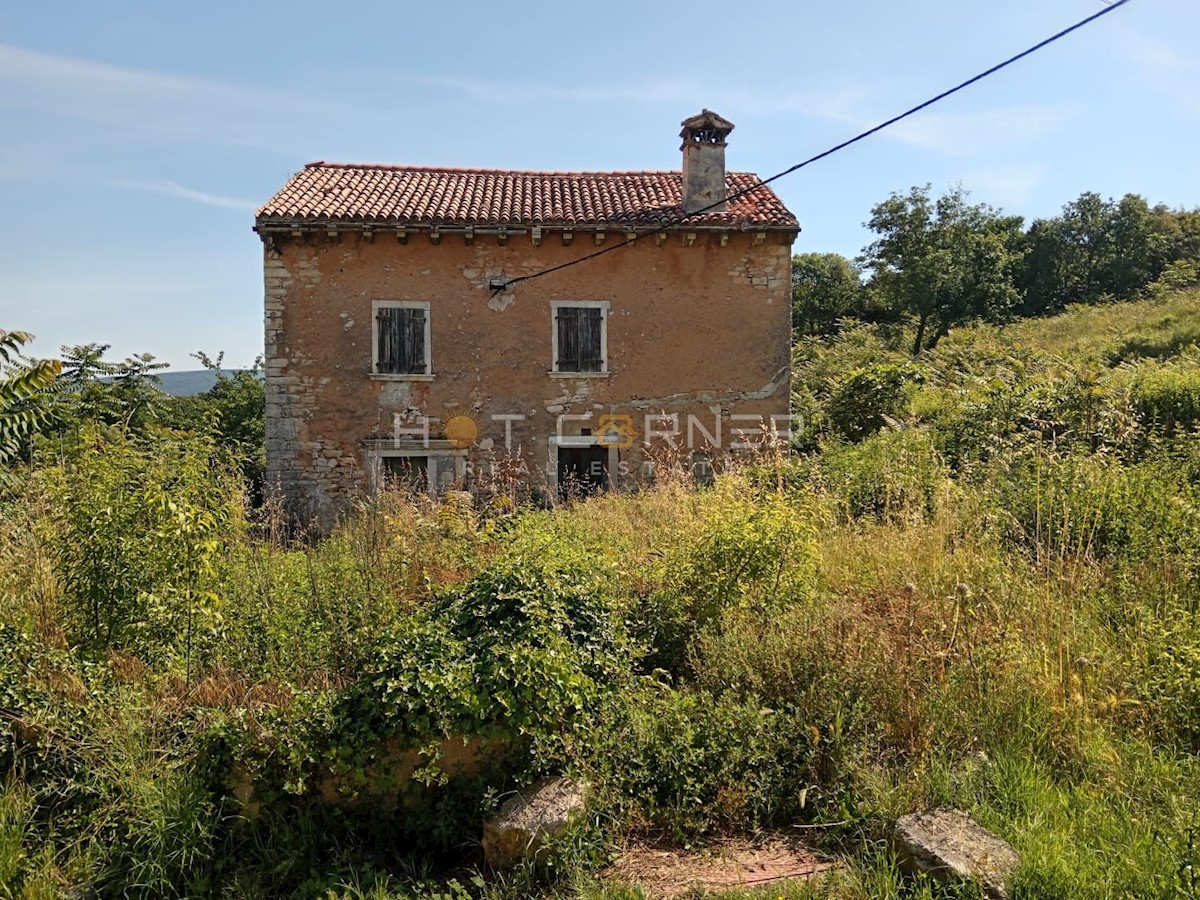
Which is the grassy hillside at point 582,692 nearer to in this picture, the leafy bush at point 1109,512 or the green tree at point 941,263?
the leafy bush at point 1109,512

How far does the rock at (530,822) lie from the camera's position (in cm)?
367

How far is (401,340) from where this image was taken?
12930 mm

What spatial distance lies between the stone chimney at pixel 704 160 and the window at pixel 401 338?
479 centimetres

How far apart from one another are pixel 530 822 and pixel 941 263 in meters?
28.0

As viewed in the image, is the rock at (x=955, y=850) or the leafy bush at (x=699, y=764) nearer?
the rock at (x=955, y=850)

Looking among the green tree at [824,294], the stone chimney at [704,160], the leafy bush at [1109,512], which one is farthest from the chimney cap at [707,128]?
the green tree at [824,294]

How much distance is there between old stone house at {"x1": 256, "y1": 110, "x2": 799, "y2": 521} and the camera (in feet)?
41.6

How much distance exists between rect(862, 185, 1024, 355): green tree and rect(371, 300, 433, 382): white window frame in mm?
19705

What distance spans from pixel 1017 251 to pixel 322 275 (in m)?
30.7

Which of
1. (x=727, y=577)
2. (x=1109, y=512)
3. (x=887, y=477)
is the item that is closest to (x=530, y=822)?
(x=727, y=577)

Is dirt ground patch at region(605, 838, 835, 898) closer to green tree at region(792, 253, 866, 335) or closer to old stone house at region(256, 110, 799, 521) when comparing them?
old stone house at region(256, 110, 799, 521)

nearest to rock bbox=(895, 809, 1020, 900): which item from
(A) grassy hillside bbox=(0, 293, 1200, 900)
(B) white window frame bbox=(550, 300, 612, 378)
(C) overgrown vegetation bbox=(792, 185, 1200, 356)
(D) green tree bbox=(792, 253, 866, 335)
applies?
(A) grassy hillside bbox=(0, 293, 1200, 900)

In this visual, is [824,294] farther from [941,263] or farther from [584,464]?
[584,464]

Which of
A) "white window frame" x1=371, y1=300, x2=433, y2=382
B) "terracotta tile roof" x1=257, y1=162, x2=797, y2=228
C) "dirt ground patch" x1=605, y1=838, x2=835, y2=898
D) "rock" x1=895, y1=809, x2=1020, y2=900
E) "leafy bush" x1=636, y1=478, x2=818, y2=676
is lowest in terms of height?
"dirt ground patch" x1=605, y1=838, x2=835, y2=898
